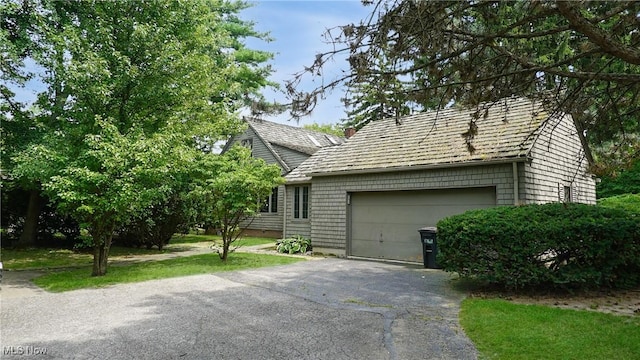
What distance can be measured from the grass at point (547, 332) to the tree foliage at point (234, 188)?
6831 mm

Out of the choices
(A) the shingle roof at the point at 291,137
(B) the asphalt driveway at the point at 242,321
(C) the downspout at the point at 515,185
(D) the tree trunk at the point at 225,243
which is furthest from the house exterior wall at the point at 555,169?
(A) the shingle roof at the point at 291,137

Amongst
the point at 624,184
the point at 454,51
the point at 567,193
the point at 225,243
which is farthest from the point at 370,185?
the point at 624,184

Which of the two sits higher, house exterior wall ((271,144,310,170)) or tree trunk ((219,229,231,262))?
house exterior wall ((271,144,310,170))

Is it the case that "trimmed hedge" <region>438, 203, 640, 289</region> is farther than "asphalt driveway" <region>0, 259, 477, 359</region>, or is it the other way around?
"trimmed hedge" <region>438, 203, 640, 289</region>

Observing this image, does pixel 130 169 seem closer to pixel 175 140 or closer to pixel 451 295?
pixel 175 140

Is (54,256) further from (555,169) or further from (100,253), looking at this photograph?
(555,169)

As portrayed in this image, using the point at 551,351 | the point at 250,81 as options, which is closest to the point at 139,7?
the point at 551,351

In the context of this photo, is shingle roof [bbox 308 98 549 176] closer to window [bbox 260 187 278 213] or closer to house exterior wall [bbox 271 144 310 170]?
window [bbox 260 187 278 213]

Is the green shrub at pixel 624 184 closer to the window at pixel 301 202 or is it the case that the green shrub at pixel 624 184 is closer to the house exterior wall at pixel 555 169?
the house exterior wall at pixel 555 169

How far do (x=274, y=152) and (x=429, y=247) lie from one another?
12278mm

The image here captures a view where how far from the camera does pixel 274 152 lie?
20547 mm

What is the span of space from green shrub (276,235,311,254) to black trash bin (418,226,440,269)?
16.9ft

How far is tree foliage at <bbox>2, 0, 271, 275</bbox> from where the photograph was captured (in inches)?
333

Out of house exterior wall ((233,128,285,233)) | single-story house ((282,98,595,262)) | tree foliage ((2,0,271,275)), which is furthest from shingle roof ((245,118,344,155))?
tree foliage ((2,0,271,275))
